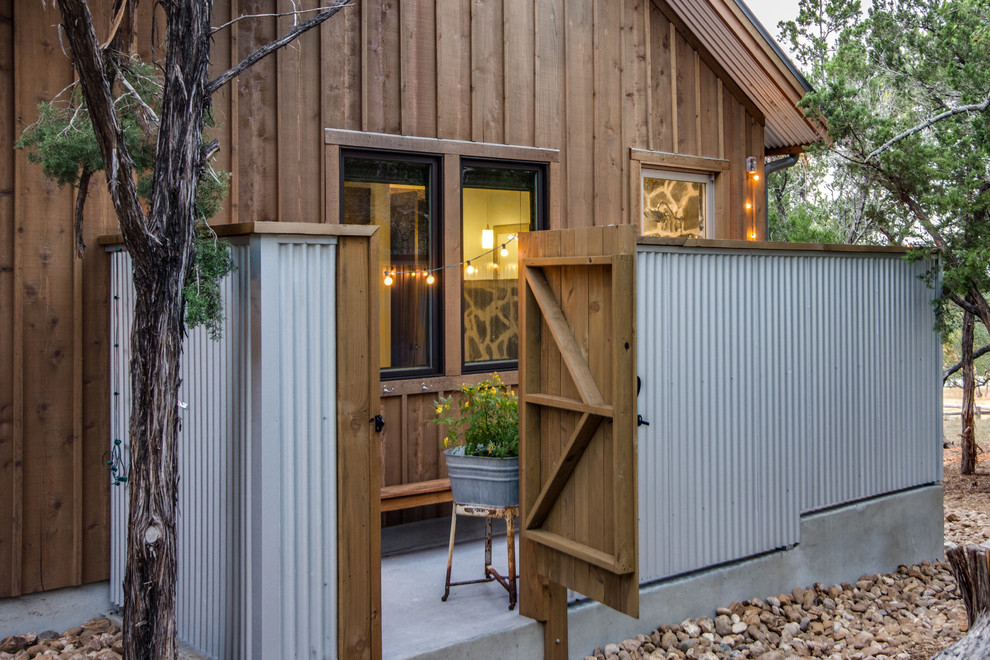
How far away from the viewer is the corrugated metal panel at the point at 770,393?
5117 mm

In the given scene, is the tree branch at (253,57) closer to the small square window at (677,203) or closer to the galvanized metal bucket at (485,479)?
the galvanized metal bucket at (485,479)

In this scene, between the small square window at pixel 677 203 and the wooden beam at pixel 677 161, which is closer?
the wooden beam at pixel 677 161

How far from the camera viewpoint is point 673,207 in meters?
7.82

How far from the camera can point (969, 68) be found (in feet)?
24.4

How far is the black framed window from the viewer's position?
6434 mm

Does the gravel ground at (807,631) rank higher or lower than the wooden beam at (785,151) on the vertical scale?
lower

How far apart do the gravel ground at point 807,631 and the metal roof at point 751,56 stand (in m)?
4.00

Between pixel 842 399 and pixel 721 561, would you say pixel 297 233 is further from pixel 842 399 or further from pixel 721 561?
pixel 842 399

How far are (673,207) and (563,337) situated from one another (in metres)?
3.74

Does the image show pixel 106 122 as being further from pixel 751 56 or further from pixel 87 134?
pixel 751 56

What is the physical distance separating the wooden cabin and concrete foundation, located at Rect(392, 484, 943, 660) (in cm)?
149

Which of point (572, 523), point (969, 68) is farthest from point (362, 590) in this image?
point (969, 68)

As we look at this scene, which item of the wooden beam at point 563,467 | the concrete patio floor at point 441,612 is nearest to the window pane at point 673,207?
the concrete patio floor at point 441,612

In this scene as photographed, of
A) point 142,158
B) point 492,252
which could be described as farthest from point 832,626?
point 142,158
